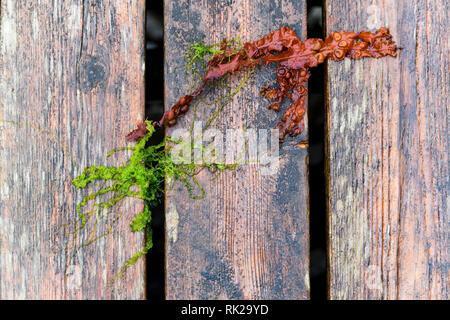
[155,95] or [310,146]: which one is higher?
[155,95]

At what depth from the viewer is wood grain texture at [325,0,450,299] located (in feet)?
2.79

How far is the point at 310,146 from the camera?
0.94 meters

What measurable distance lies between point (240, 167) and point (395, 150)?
Answer: 0.44 metres

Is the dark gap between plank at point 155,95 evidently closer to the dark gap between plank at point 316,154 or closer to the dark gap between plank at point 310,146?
the dark gap between plank at point 310,146

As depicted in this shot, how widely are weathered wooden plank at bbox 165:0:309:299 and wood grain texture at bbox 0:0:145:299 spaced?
0.38 feet

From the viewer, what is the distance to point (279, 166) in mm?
865

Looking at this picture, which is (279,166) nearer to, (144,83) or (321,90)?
(321,90)

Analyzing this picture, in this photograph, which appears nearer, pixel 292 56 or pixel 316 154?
pixel 292 56

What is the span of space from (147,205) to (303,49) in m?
0.63

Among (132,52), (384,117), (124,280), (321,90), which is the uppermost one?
(132,52)

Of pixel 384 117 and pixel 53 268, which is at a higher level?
pixel 384 117

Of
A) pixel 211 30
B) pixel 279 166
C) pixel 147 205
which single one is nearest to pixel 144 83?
pixel 211 30

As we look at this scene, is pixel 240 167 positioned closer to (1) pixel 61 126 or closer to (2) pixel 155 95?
(2) pixel 155 95

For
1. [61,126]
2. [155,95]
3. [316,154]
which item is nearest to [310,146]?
[316,154]
